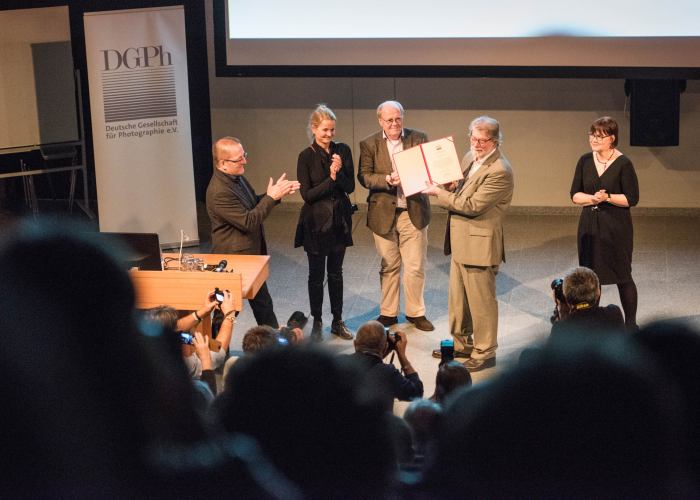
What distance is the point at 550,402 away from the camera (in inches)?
42.0

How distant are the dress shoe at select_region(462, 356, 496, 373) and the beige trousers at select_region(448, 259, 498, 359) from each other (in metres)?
0.02

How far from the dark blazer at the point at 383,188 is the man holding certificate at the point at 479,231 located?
0.41 m

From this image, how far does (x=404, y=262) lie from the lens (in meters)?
5.39

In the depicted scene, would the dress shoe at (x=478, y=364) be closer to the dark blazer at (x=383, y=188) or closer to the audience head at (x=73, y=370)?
the dark blazer at (x=383, y=188)

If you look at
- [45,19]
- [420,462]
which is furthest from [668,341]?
[45,19]

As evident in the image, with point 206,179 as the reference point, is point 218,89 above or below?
above

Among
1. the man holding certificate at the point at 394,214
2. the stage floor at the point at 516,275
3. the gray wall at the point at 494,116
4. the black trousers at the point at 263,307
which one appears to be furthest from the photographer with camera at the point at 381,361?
the gray wall at the point at 494,116

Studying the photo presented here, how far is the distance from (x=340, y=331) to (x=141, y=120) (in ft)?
8.43

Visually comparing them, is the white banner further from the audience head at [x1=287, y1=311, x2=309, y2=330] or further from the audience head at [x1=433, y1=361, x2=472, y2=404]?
the audience head at [x1=433, y1=361, x2=472, y2=404]

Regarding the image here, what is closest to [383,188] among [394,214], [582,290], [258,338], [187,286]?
[394,214]

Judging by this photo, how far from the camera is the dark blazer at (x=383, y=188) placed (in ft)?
17.2

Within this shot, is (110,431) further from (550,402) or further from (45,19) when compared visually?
(45,19)

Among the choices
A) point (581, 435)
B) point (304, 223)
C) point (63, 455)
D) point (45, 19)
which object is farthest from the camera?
point (45, 19)

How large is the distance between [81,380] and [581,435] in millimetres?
636
